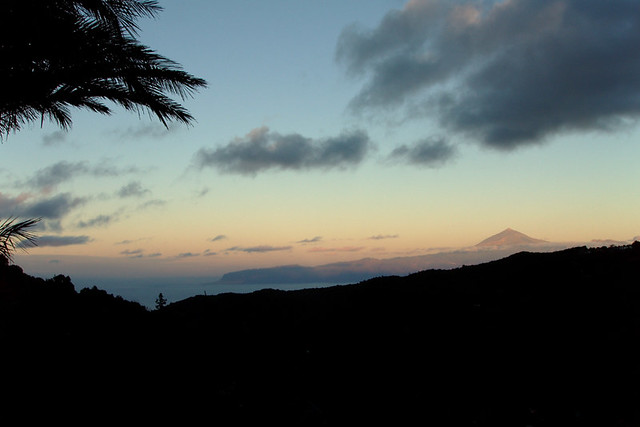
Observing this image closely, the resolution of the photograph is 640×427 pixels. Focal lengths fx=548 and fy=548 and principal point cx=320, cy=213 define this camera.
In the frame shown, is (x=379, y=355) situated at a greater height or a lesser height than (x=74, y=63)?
lesser

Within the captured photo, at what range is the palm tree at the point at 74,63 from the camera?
12023mm

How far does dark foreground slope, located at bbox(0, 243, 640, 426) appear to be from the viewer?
8289 millimetres

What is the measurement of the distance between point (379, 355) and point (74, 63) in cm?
927

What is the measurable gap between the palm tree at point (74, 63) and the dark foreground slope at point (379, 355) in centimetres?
484

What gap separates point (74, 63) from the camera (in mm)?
12414

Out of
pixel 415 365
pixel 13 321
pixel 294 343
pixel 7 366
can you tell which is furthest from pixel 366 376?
pixel 13 321

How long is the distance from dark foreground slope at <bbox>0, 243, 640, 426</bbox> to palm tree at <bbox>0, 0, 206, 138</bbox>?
15.9 ft

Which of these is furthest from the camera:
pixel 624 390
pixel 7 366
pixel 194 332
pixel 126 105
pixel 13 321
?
pixel 126 105

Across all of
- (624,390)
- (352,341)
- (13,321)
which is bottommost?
(624,390)

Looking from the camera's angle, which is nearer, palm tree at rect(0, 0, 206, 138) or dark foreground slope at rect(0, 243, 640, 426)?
dark foreground slope at rect(0, 243, 640, 426)

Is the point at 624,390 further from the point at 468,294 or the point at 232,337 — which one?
the point at 232,337

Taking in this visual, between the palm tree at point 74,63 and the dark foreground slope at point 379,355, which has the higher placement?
the palm tree at point 74,63

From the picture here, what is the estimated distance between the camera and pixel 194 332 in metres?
11.5

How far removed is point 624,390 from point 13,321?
10.7 m
